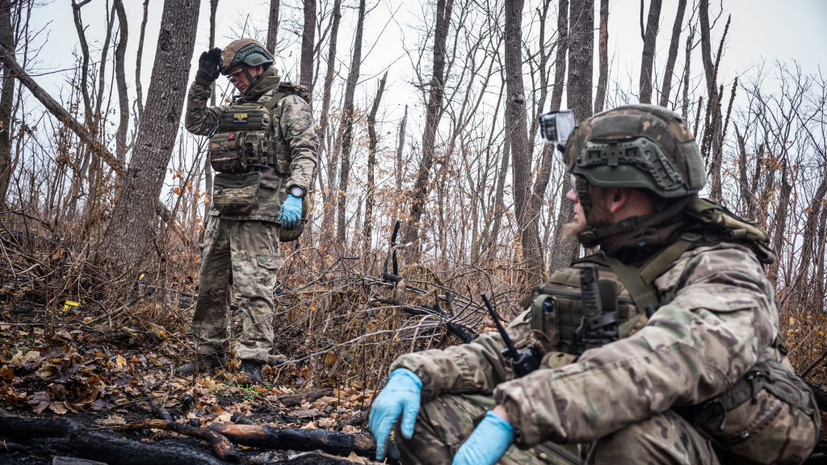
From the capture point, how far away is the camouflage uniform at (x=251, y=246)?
414cm

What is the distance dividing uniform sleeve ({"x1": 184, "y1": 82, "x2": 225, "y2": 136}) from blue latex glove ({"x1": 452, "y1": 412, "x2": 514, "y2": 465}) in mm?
3744

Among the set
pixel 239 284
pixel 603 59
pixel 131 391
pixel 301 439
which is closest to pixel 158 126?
pixel 239 284

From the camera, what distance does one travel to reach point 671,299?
162 centimetres

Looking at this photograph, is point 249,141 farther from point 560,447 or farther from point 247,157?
point 560,447

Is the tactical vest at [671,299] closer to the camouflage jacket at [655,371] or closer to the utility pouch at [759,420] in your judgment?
the utility pouch at [759,420]

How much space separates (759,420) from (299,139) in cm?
348

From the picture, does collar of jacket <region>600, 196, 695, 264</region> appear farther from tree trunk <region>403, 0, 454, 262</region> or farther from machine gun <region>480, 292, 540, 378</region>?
tree trunk <region>403, 0, 454, 262</region>

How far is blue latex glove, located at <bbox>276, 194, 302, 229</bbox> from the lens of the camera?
4.04 m

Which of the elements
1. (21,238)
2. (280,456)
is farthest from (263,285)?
(21,238)

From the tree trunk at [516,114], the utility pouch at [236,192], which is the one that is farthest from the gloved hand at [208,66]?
the tree trunk at [516,114]

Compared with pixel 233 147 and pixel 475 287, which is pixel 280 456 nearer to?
pixel 233 147

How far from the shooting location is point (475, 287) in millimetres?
5324

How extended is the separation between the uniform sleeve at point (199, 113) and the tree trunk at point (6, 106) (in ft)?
4.06

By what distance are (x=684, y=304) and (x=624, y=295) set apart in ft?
0.86
